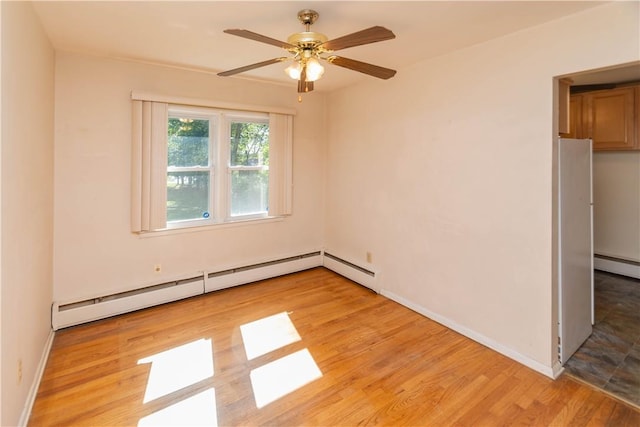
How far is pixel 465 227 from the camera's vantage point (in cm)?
284

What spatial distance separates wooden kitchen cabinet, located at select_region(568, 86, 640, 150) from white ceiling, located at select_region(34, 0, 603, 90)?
8.02ft

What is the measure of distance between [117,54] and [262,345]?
2.87 m

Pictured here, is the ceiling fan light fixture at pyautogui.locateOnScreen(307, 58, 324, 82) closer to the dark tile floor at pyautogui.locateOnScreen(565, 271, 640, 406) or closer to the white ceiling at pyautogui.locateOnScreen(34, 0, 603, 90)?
the white ceiling at pyautogui.locateOnScreen(34, 0, 603, 90)

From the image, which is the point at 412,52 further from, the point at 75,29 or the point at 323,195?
the point at 75,29

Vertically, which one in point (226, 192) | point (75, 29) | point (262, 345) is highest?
point (75, 29)

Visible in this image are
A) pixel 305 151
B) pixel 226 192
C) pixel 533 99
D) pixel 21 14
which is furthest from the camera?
pixel 305 151

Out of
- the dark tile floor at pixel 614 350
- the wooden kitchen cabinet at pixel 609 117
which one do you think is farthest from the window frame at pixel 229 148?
the wooden kitchen cabinet at pixel 609 117

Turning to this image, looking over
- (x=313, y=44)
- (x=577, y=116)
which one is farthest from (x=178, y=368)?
(x=577, y=116)

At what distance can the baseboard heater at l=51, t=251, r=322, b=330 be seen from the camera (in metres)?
2.96

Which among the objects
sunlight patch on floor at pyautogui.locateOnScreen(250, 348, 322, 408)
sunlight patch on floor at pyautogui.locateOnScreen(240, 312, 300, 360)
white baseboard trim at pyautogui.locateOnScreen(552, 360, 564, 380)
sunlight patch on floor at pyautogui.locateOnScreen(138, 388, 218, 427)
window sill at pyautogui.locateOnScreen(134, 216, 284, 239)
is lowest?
sunlight patch on floor at pyautogui.locateOnScreen(138, 388, 218, 427)

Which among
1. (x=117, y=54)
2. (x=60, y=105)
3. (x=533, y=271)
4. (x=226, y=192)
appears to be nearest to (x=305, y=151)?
(x=226, y=192)

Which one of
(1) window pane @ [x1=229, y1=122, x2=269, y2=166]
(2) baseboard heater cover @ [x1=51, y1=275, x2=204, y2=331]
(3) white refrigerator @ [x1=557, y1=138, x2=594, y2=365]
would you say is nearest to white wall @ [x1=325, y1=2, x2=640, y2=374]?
(3) white refrigerator @ [x1=557, y1=138, x2=594, y2=365]

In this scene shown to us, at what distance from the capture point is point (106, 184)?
3.10 metres

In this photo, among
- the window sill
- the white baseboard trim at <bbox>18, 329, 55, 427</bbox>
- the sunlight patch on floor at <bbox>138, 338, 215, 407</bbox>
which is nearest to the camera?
the white baseboard trim at <bbox>18, 329, 55, 427</bbox>
